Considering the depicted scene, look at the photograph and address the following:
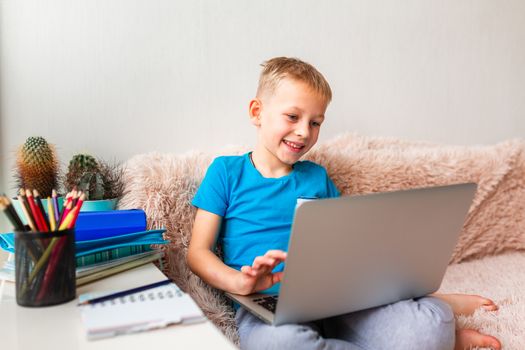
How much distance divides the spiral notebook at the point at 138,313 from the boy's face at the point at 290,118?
519mm

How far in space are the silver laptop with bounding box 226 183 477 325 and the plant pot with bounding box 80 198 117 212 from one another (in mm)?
384

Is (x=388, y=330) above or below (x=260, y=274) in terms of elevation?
below

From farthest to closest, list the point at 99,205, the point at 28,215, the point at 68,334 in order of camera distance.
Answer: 1. the point at 99,205
2. the point at 28,215
3. the point at 68,334

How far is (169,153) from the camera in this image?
1314mm

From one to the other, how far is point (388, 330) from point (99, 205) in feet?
2.11

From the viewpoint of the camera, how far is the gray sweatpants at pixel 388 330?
30.3 inches

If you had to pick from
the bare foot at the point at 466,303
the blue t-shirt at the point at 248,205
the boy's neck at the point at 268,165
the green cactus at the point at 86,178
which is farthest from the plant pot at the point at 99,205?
the bare foot at the point at 466,303

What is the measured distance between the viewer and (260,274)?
800mm

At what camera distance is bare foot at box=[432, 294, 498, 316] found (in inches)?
43.5

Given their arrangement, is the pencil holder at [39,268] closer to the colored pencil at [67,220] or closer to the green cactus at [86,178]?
the colored pencil at [67,220]

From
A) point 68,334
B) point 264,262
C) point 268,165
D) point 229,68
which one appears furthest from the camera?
point 229,68

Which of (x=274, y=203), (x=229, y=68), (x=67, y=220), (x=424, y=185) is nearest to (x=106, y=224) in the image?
Answer: (x=67, y=220)

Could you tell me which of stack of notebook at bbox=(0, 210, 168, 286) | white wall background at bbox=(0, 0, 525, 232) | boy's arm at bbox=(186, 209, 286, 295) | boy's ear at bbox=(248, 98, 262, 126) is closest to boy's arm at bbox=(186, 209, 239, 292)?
boy's arm at bbox=(186, 209, 286, 295)

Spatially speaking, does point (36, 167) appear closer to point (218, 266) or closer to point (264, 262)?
point (218, 266)
